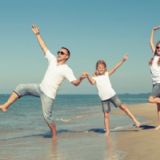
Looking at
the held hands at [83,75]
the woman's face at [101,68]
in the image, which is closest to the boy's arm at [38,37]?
the held hands at [83,75]

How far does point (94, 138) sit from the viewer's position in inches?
375

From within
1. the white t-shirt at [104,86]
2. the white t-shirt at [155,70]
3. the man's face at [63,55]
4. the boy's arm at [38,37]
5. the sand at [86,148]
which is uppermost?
the boy's arm at [38,37]

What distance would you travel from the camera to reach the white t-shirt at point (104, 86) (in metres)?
10.6

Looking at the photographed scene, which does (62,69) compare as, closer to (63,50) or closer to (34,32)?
(63,50)

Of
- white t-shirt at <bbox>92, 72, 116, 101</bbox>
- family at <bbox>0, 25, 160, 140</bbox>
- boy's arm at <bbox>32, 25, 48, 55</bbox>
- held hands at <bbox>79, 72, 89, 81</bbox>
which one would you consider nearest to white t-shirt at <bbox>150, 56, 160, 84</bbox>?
family at <bbox>0, 25, 160, 140</bbox>

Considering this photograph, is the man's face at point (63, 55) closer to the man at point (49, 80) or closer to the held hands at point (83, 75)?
the man at point (49, 80)

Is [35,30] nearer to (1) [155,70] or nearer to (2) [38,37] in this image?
(2) [38,37]

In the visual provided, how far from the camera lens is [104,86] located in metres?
10.6

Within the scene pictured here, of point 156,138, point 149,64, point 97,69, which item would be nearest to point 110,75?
point 97,69

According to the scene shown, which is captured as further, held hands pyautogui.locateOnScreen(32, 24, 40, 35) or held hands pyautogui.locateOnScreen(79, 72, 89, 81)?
held hands pyautogui.locateOnScreen(32, 24, 40, 35)

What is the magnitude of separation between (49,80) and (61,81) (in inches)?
11.2

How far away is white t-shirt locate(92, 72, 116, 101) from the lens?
34.8 feet

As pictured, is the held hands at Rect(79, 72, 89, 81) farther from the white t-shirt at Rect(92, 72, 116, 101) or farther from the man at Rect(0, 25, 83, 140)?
the white t-shirt at Rect(92, 72, 116, 101)

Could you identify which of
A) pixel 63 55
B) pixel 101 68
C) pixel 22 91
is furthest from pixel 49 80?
pixel 101 68
